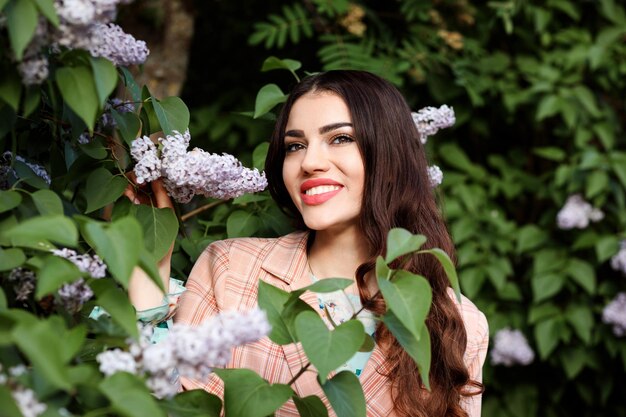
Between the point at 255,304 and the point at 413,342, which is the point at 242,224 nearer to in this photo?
the point at 255,304

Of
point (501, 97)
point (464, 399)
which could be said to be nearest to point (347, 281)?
point (464, 399)

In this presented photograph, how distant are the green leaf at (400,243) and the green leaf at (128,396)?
0.34m

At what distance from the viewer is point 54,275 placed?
0.91 meters

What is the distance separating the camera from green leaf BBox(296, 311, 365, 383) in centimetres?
99

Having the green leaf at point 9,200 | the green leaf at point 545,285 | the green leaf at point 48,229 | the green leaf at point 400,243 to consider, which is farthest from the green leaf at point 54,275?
the green leaf at point 545,285

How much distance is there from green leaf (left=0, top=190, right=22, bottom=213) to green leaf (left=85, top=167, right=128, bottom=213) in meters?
0.27

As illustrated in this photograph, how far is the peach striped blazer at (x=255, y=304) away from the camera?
1670 millimetres

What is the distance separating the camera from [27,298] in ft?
3.53

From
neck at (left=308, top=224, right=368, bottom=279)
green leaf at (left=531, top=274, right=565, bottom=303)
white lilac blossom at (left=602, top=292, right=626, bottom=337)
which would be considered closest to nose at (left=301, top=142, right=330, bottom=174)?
neck at (left=308, top=224, right=368, bottom=279)

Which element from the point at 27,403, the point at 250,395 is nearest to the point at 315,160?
the point at 250,395

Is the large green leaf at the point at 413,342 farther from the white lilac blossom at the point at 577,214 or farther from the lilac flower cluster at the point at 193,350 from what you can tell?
the white lilac blossom at the point at 577,214

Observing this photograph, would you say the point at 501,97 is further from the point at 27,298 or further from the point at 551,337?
the point at 27,298

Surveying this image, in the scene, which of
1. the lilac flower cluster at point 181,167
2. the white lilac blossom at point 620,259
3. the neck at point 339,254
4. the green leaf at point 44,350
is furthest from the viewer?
the white lilac blossom at point 620,259

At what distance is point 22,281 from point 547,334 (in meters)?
2.42
